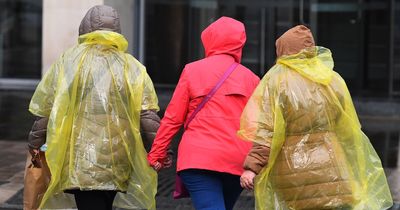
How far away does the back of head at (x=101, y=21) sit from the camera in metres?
4.95

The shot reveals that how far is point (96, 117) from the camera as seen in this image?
191 inches

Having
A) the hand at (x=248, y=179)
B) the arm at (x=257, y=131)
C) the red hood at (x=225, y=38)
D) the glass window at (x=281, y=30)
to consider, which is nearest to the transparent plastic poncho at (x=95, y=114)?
the red hood at (x=225, y=38)

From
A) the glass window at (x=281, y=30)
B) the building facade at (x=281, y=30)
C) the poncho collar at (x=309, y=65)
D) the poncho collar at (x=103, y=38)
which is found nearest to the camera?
the poncho collar at (x=309, y=65)

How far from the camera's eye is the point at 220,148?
4.57m

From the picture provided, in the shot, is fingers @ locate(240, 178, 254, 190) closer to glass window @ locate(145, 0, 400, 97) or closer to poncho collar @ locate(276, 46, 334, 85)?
poncho collar @ locate(276, 46, 334, 85)

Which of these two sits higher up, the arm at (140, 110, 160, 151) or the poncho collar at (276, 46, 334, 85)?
the poncho collar at (276, 46, 334, 85)

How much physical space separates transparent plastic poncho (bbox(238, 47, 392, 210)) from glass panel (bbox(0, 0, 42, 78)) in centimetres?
1488

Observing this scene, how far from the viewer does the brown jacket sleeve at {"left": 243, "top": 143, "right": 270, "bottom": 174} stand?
14.2 ft

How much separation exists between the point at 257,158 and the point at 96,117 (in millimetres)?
1120

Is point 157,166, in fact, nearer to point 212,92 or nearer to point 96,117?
point 96,117

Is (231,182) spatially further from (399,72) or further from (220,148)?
(399,72)

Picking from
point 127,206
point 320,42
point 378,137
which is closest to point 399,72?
point 320,42

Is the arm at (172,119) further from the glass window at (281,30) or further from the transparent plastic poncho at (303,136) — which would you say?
the glass window at (281,30)

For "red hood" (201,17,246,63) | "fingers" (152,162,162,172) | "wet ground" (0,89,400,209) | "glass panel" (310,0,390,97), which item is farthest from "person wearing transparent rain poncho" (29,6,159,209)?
"glass panel" (310,0,390,97)
